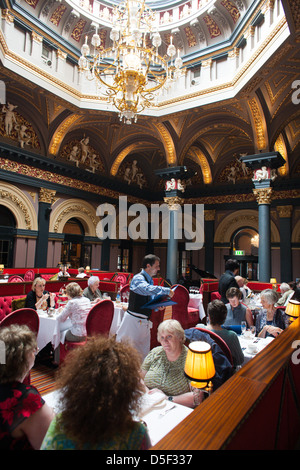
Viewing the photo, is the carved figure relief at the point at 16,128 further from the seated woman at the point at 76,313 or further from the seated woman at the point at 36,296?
the seated woman at the point at 76,313

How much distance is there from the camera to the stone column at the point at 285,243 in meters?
Answer: 12.8

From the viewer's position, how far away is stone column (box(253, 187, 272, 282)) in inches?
369

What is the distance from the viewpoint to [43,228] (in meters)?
11.3

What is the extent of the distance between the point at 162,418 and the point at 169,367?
46 cm

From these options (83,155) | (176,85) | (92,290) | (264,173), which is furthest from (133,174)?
(92,290)

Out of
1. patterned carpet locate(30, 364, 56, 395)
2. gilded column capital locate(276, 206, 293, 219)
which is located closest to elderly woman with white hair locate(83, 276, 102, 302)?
patterned carpet locate(30, 364, 56, 395)

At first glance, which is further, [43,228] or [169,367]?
[43,228]

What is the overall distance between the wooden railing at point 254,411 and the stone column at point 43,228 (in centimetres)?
1044

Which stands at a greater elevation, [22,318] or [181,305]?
[22,318]

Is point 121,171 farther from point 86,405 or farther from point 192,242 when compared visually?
point 86,405

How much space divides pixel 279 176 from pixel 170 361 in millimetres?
13038

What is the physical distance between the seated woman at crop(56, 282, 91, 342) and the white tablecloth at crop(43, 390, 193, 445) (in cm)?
199

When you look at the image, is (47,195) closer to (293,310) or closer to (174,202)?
(174,202)

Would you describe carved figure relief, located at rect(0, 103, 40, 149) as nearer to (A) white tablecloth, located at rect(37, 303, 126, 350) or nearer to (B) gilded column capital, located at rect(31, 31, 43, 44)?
(B) gilded column capital, located at rect(31, 31, 43, 44)
